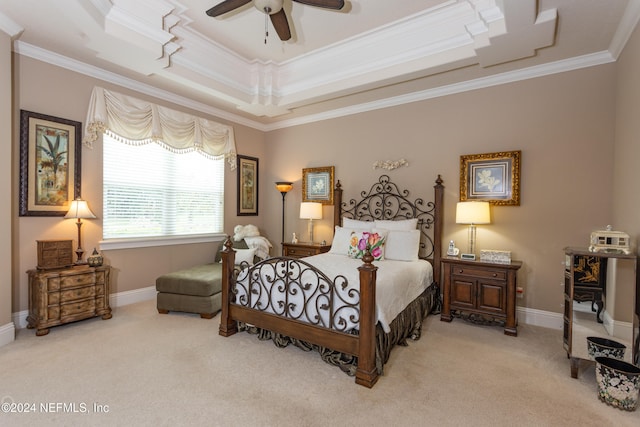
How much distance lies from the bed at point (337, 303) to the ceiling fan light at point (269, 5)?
2.07m

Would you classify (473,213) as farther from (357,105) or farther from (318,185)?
(318,185)

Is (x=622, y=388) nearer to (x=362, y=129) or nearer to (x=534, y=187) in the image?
(x=534, y=187)

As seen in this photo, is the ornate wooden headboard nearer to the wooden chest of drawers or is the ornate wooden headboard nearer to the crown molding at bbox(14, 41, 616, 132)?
the crown molding at bbox(14, 41, 616, 132)

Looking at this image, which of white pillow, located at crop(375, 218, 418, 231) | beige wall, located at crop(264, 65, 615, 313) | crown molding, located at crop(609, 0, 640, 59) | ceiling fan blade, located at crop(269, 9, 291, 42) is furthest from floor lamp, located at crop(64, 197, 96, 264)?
crown molding, located at crop(609, 0, 640, 59)

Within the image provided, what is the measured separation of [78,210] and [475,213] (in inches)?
180

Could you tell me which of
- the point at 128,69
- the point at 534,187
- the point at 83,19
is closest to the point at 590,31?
the point at 534,187

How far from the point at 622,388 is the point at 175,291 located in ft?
13.7

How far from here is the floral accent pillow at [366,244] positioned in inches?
150

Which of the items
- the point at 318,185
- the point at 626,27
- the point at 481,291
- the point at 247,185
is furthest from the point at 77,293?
the point at 626,27

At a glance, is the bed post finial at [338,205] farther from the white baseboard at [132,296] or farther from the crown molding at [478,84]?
the white baseboard at [132,296]

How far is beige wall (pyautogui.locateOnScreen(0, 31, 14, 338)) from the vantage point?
2943mm

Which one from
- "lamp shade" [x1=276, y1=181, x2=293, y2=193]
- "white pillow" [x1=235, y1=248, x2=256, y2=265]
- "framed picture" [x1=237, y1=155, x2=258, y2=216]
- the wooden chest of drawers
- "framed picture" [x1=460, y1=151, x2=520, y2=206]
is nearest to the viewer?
the wooden chest of drawers

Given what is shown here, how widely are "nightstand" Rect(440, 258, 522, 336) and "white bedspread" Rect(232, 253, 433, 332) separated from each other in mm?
316

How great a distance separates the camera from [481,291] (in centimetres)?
356
